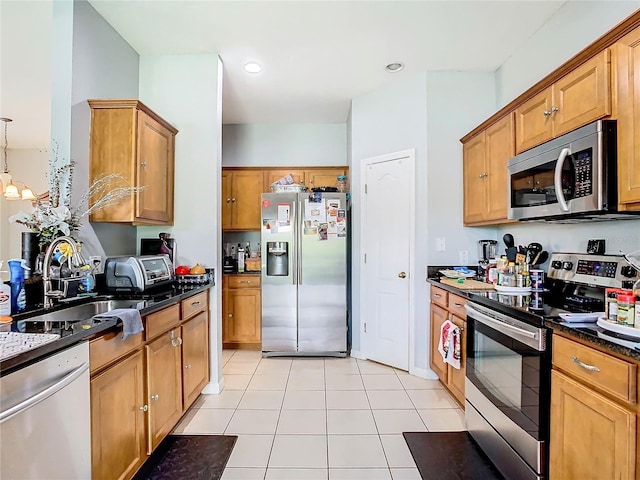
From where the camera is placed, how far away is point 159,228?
2918 mm

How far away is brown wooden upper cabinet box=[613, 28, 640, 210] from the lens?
1.41 m

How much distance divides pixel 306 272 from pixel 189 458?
205cm

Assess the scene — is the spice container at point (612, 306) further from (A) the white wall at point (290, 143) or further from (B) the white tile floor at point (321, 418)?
(A) the white wall at point (290, 143)

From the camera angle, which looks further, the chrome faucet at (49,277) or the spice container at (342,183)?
the spice container at (342,183)

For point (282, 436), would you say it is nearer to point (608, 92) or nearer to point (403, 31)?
point (608, 92)

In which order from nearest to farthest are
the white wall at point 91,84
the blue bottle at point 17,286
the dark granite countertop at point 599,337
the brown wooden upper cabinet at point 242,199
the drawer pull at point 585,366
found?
the dark granite countertop at point 599,337, the drawer pull at point 585,366, the blue bottle at point 17,286, the white wall at point 91,84, the brown wooden upper cabinet at point 242,199

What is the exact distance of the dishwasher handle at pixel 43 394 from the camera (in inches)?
38.6

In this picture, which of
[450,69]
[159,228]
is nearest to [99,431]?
[159,228]

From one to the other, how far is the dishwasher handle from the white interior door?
262 cm

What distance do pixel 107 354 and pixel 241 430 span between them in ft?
3.86

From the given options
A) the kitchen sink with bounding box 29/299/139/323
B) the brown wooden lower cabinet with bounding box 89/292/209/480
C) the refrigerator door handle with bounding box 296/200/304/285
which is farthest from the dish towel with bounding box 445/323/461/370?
the kitchen sink with bounding box 29/299/139/323

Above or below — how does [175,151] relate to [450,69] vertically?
below

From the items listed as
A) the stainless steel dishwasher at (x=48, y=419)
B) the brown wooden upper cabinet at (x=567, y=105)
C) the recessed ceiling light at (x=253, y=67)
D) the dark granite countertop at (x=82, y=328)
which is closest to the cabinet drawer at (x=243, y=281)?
the dark granite countertop at (x=82, y=328)

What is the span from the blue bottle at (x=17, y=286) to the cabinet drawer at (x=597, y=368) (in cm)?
235
